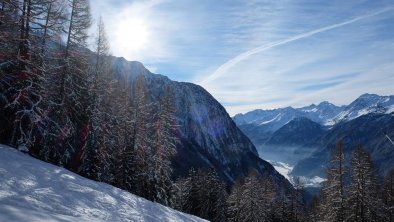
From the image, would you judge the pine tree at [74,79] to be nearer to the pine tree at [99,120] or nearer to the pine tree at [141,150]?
the pine tree at [99,120]

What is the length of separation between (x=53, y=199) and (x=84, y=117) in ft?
71.1

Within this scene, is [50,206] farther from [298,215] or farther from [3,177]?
[298,215]

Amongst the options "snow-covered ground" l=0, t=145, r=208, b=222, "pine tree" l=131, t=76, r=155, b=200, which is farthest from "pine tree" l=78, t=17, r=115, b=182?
"snow-covered ground" l=0, t=145, r=208, b=222

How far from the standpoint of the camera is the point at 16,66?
24.5m

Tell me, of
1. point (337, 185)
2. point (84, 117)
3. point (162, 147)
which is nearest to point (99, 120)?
point (84, 117)

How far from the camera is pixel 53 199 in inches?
555

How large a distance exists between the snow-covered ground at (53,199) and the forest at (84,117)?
236 inches

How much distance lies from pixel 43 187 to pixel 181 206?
2031 inches

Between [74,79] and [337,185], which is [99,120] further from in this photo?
[337,185]

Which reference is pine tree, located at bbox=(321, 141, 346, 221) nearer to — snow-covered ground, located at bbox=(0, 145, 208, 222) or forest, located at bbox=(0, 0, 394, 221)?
forest, located at bbox=(0, 0, 394, 221)

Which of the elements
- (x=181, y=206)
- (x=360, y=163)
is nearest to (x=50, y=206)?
(x=360, y=163)

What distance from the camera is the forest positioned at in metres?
24.2

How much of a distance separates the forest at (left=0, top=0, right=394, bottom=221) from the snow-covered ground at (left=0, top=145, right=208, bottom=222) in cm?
599

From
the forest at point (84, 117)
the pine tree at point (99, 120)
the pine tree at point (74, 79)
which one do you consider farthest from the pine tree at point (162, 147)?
the pine tree at point (74, 79)
